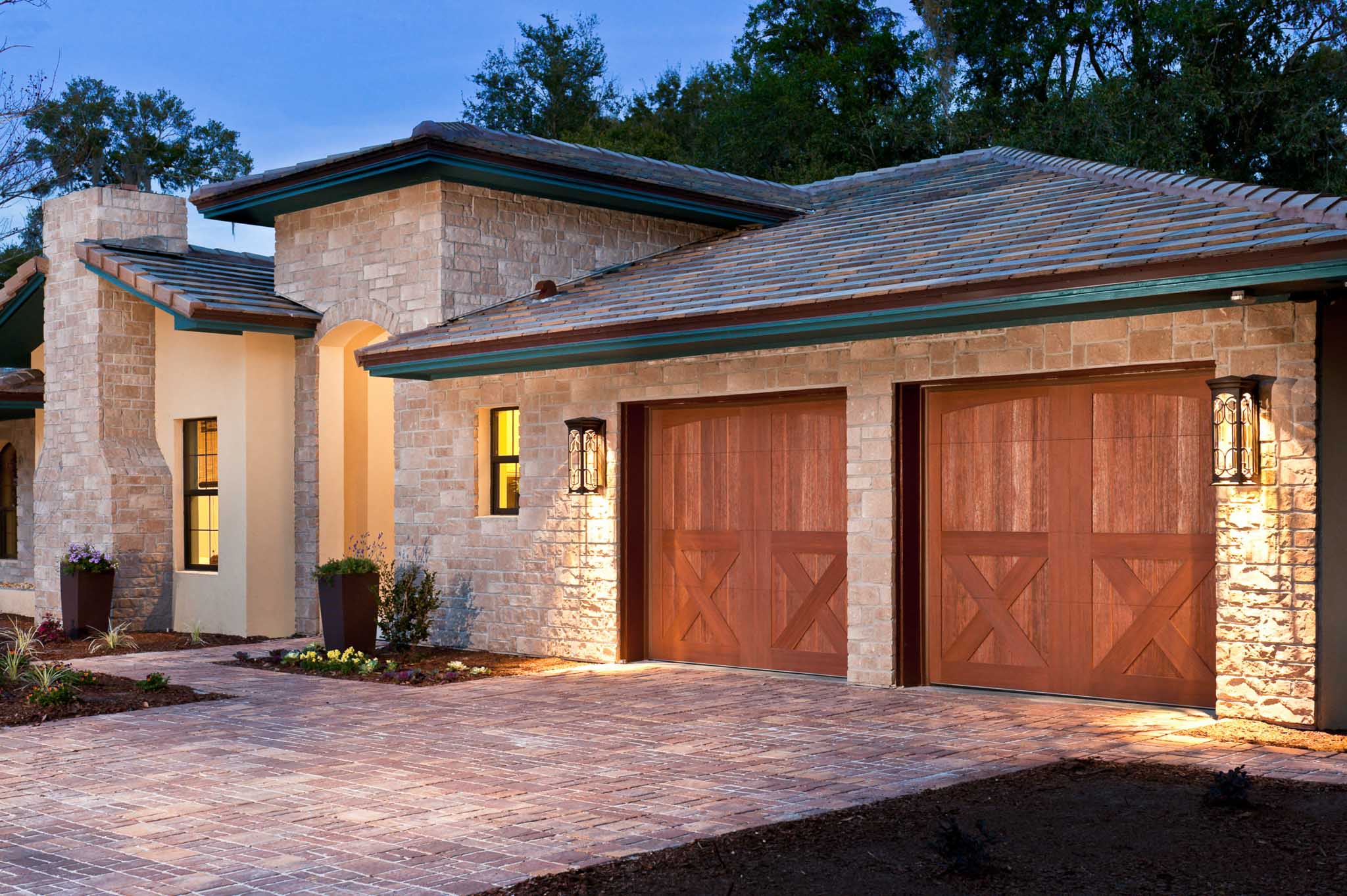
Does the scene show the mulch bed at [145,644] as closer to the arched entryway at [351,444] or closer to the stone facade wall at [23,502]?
the arched entryway at [351,444]

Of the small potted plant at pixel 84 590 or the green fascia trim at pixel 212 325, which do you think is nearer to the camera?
the green fascia trim at pixel 212 325

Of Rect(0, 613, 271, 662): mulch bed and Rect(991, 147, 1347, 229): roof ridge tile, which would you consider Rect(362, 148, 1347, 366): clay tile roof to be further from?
Rect(0, 613, 271, 662): mulch bed

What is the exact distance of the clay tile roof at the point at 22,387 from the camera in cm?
1977

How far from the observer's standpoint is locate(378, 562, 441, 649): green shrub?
45.3ft

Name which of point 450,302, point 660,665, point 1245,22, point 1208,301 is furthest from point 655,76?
point 1208,301

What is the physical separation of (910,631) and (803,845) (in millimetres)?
5298

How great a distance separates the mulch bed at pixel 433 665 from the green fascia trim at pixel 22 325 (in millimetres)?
8320

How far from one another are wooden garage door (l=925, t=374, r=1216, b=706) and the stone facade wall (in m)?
16.8

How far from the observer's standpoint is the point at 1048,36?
30703mm

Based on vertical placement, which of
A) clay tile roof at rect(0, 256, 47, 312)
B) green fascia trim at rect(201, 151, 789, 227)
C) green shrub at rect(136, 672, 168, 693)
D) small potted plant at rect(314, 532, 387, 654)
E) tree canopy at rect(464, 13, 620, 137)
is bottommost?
green shrub at rect(136, 672, 168, 693)

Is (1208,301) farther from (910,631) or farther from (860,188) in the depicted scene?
(860,188)

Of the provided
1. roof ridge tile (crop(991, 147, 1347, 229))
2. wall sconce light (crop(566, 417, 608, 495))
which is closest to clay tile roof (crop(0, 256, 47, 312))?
wall sconce light (crop(566, 417, 608, 495))

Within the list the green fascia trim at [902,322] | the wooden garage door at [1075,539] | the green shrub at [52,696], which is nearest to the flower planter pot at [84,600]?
the green fascia trim at [902,322]

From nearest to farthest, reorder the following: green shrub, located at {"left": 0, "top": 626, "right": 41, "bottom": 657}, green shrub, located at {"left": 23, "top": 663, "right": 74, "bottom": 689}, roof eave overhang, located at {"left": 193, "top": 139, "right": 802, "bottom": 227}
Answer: green shrub, located at {"left": 23, "top": 663, "right": 74, "bottom": 689} < green shrub, located at {"left": 0, "top": 626, "right": 41, "bottom": 657} < roof eave overhang, located at {"left": 193, "top": 139, "right": 802, "bottom": 227}
